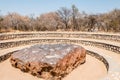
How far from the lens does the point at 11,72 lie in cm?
1439

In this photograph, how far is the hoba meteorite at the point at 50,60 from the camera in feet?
42.6

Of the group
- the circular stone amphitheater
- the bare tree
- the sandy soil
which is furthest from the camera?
the bare tree

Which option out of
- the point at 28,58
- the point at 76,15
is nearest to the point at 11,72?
the point at 28,58

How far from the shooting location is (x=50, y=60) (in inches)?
515

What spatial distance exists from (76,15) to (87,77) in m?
30.1

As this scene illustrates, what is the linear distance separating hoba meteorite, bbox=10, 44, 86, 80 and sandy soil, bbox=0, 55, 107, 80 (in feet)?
1.09

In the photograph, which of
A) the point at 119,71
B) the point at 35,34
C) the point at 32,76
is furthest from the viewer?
the point at 35,34

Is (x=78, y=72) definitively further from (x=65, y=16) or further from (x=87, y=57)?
(x=65, y=16)

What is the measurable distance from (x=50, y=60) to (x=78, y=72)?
A: 7.49 feet

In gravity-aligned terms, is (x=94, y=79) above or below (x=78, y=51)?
below

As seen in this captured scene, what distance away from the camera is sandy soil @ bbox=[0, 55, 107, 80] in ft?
43.0

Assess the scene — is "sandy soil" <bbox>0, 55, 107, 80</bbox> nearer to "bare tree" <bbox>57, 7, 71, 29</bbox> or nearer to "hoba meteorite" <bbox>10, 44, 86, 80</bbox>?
"hoba meteorite" <bbox>10, 44, 86, 80</bbox>

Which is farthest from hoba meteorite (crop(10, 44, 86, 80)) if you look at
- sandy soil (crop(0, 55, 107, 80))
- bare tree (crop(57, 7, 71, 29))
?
bare tree (crop(57, 7, 71, 29))

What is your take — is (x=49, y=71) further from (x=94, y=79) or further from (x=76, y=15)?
(x=76, y=15)
